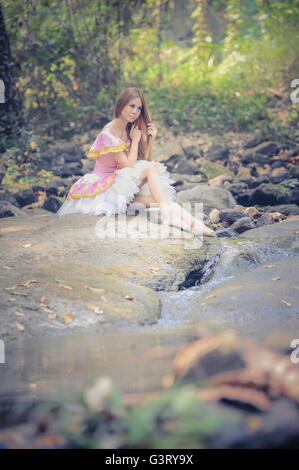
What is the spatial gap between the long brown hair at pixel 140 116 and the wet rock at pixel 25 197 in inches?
97.0

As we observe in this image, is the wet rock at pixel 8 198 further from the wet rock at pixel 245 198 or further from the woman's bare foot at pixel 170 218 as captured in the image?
the wet rock at pixel 245 198

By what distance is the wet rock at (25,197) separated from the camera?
7887 millimetres

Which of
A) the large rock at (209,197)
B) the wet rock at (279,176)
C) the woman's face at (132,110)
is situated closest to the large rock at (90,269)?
the woman's face at (132,110)

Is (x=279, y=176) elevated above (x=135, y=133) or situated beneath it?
elevated above

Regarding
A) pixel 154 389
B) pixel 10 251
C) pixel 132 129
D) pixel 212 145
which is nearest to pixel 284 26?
pixel 212 145

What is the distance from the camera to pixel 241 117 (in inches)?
406

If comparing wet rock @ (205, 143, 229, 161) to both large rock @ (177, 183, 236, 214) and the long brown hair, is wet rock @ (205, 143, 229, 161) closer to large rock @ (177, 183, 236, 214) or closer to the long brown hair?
large rock @ (177, 183, 236, 214)

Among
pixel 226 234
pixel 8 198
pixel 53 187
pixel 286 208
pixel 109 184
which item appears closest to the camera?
pixel 226 234

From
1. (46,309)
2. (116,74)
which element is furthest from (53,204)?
(116,74)

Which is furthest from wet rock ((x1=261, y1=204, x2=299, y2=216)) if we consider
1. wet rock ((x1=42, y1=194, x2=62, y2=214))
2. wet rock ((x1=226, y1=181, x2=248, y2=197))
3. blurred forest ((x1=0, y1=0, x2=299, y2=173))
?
blurred forest ((x1=0, y1=0, x2=299, y2=173))

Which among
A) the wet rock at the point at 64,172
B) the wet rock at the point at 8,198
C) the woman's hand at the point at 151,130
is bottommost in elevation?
the wet rock at the point at 8,198

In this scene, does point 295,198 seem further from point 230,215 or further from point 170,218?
point 170,218

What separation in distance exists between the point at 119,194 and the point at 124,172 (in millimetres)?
277

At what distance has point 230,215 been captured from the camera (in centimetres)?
598
